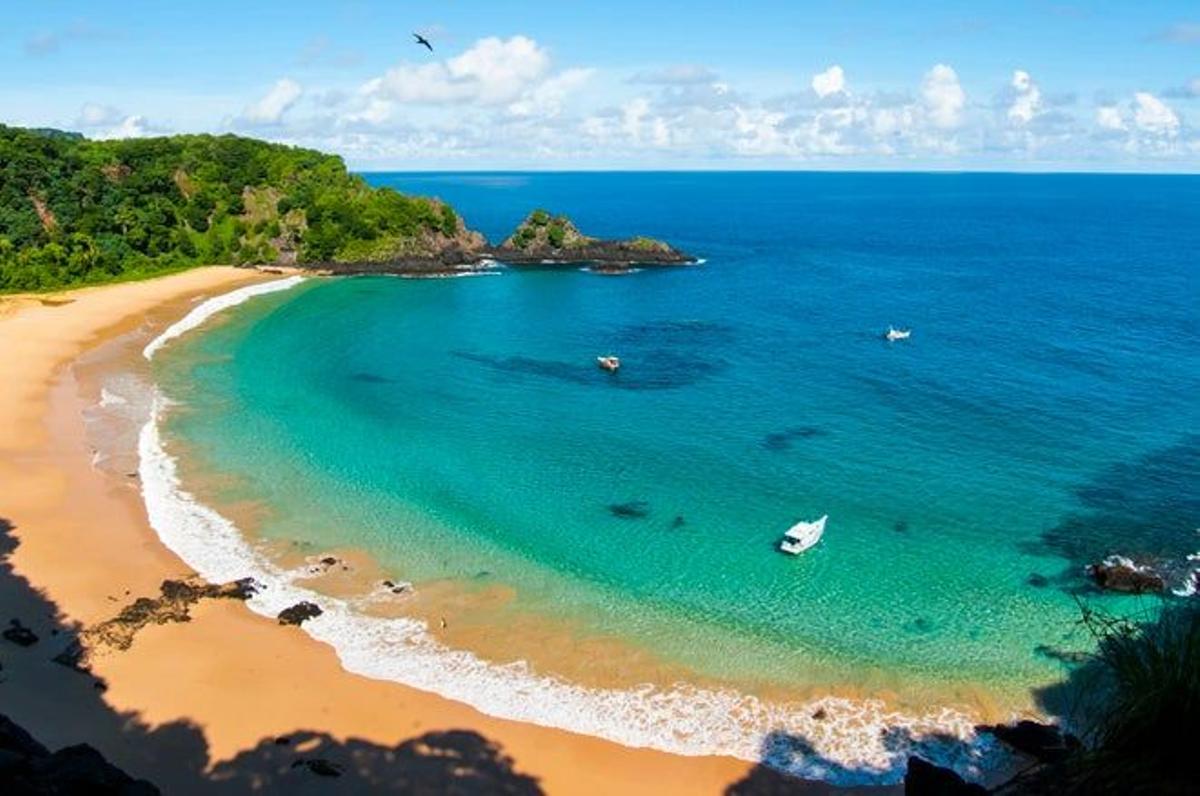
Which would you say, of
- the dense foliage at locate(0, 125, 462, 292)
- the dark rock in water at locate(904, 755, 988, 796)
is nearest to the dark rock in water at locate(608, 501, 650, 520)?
the dark rock in water at locate(904, 755, 988, 796)

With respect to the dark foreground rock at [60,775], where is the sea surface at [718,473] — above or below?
below

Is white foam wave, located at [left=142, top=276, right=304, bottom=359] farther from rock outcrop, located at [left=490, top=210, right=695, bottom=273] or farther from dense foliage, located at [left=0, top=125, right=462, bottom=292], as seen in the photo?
rock outcrop, located at [left=490, top=210, right=695, bottom=273]

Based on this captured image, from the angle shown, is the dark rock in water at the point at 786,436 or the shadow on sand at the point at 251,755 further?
the dark rock in water at the point at 786,436

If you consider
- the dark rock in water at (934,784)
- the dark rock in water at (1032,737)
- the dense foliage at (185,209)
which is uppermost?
the dense foliage at (185,209)

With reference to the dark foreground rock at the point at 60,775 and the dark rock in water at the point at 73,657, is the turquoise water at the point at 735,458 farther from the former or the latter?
the dark foreground rock at the point at 60,775

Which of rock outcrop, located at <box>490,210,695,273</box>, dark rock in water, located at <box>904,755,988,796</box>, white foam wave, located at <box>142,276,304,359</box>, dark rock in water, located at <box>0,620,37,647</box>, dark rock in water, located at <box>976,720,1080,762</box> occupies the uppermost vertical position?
rock outcrop, located at <box>490,210,695,273</box>

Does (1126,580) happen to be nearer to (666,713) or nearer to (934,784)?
(666,713)

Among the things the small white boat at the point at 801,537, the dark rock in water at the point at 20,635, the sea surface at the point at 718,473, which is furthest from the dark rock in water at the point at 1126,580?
the dark rock in water at the point at 20,635
